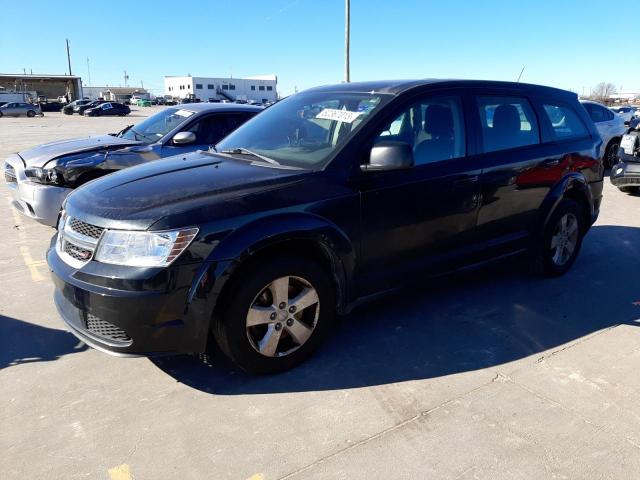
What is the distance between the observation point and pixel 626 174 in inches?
352

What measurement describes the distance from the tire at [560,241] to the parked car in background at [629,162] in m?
4.73

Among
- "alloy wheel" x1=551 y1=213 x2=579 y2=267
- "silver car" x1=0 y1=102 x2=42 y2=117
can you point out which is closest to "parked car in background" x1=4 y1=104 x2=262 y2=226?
"alloy wheel" x1=551 y1=213 x2=579 y2=267

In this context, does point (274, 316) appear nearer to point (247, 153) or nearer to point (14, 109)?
point (247, 153)

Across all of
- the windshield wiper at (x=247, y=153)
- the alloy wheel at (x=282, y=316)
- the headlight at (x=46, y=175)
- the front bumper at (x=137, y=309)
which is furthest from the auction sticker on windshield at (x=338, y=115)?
the headlight at (x=46, y=175)

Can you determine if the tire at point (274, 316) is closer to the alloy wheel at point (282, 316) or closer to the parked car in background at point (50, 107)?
the alloy wheel at point (282, 316)

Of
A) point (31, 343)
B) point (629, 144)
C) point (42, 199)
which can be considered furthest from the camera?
point (629, 144)

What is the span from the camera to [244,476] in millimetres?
2371

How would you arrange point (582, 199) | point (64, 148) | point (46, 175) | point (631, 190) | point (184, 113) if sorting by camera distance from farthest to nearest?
point (631, 190)
point (184, 113)
point (64, 148)
point (46, 175)
point (582, 199)

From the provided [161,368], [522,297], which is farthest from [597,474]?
[161,368]

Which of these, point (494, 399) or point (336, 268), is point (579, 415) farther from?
point (336, 268)

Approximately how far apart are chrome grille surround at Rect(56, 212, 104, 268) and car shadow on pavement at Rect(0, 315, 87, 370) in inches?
30.9

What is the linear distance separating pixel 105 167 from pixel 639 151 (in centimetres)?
855

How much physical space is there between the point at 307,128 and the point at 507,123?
180 centimetres

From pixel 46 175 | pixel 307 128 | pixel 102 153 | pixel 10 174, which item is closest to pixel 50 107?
pixel 10 174
